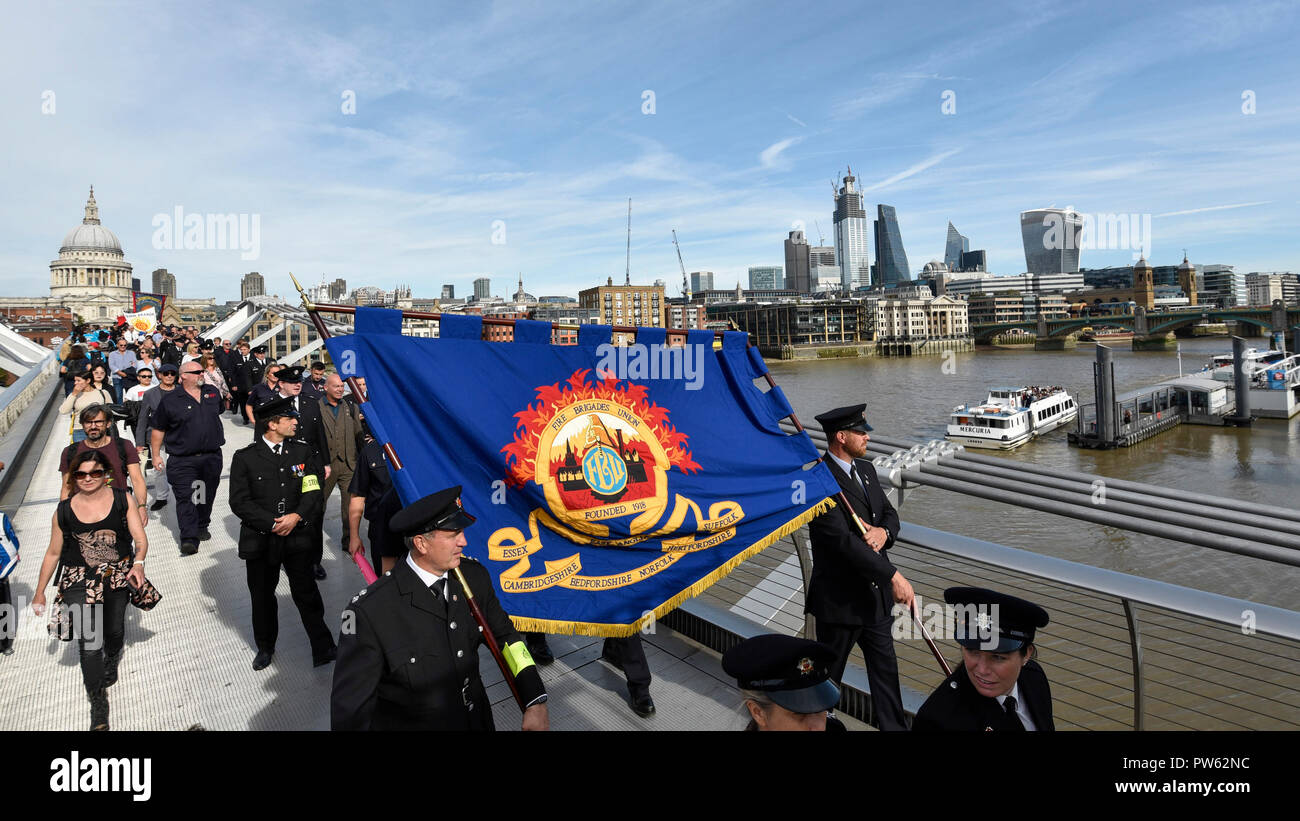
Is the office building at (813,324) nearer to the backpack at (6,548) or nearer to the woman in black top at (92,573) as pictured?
the backpack at (6,548)

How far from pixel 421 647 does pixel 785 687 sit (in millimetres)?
1268

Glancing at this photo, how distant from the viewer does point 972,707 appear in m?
2.36

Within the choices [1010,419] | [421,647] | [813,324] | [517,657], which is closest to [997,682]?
[517,657]

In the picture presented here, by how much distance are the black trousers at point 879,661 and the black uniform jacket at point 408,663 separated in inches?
71.3

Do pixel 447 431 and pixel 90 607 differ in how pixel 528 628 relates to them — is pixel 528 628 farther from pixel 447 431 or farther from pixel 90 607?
pixel 90 607

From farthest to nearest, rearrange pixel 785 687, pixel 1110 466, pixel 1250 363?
pixel 1250 363, pixel 1110 466, pixel 785 687

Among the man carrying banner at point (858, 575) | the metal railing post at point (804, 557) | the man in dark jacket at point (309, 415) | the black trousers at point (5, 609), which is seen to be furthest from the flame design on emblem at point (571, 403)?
the black trousers at point (5, 609)

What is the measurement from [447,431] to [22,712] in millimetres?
3050

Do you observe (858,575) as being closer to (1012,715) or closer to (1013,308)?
(1012,715)

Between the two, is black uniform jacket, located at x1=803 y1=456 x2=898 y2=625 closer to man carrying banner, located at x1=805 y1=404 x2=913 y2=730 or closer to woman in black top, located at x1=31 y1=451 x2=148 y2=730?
man carrying banner, located at x1=805 y1=404 x2=913 y2=730

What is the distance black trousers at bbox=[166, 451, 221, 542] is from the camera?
6.79 metres

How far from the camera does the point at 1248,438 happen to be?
37438mm

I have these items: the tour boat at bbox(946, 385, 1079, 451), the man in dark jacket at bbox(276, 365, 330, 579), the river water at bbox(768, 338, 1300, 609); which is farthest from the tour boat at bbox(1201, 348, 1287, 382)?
the man in dark jacket at bbox(276, 365, 330, 579)
